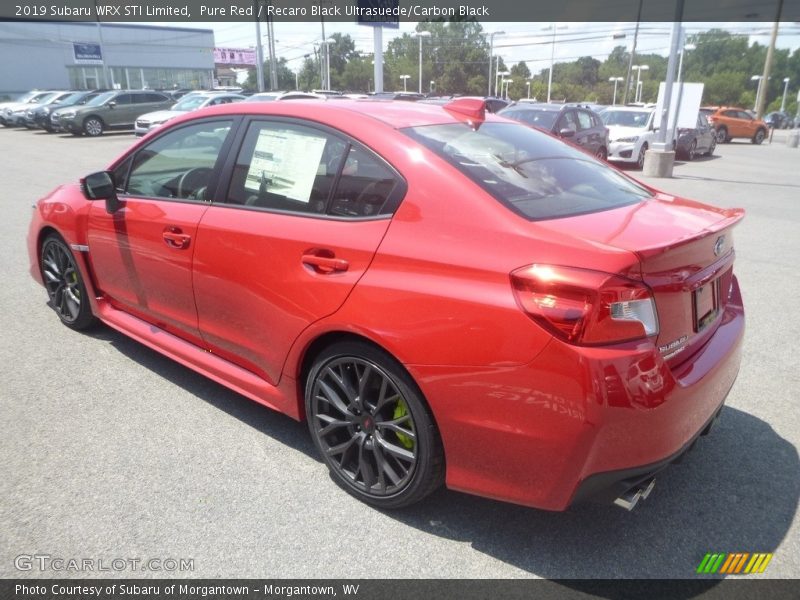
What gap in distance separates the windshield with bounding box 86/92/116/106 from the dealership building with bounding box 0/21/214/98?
2430 centimetres

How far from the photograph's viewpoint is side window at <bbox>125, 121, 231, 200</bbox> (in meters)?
3.41

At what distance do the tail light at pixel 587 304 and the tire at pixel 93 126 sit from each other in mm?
27934

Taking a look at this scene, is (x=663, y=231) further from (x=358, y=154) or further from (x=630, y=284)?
(x=358, y=154)

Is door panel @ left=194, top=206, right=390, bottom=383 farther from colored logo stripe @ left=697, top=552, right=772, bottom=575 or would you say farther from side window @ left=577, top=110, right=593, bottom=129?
side window @ left=577, top=110, right=593, bottom=129

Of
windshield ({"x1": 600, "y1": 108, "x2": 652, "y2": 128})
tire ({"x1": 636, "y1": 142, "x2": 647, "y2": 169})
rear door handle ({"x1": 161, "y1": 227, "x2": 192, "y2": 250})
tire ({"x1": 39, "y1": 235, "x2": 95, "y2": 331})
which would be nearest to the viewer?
rear door handle ({"x1": 161, "y1": 227, "x2": 192, "y2": 250})

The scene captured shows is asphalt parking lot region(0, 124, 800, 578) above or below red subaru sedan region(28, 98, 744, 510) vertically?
below

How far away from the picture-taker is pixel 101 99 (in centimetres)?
2650

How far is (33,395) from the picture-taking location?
3.72m

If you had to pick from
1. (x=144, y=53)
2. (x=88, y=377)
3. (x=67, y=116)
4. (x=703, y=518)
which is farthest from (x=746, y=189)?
(x=144, y=53)

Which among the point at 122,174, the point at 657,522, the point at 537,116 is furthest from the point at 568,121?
the point at 657,522

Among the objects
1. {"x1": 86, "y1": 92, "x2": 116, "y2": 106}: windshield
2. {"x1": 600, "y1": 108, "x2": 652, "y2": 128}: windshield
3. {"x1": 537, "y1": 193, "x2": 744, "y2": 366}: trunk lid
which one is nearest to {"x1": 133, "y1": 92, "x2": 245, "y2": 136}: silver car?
{"x1": 86, "y1": 92, "x2": 116, "y2": 106}: windshield

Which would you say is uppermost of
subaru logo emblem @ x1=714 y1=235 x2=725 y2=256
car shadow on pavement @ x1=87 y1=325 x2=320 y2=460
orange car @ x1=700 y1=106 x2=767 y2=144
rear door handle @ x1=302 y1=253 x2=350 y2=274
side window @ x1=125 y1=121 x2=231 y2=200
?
side window @ x1=125 y1=121 x2=231 y2=200

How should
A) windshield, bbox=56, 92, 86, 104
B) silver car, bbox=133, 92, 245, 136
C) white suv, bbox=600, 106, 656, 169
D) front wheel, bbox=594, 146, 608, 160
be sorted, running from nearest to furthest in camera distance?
front wheel, bbox=594, 146, 608, 160 < white suv, bbox=600, 106, 656, 169 < silver car, bbox=133, 92, 245, 136 < windshield, bbox=56, 92, 86, 104

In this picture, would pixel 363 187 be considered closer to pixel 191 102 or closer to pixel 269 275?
pixel 269 275
